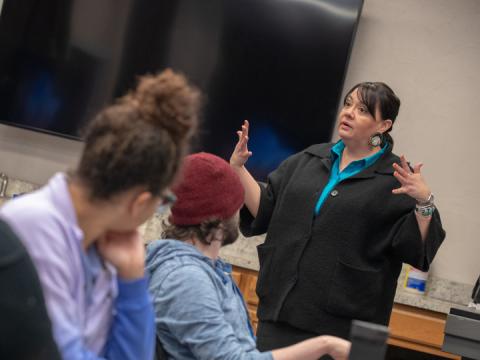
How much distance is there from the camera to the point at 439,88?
12.2ft

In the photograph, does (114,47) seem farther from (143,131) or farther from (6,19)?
(143,131)

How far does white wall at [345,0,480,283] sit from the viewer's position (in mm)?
3670

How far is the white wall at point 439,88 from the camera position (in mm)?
3670

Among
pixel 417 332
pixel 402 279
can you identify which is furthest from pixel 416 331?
pixel 402 279

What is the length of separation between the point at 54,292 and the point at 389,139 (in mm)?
1602

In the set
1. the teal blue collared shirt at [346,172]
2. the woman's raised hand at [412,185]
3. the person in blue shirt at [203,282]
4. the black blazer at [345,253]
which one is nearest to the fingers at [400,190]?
the woman's raised hand at [412,185]

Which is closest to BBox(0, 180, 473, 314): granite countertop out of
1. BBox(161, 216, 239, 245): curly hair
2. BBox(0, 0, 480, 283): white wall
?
BBox(0, 0, 480, 283): white wall

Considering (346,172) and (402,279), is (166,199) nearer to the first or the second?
(346,172)

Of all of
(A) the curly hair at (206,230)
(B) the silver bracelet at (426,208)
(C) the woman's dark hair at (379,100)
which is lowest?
(A) the curly hair at (206,230)

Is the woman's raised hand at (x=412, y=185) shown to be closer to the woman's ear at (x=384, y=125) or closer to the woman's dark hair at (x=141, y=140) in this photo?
the woman's ear at (x=384, y=125)

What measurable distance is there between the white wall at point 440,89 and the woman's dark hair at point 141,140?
278 centimetres

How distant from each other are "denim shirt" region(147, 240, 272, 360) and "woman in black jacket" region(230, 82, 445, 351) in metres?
0.73

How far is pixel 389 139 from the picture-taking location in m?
2.41

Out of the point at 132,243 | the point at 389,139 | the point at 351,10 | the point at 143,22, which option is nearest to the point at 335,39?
the point at 351,10
